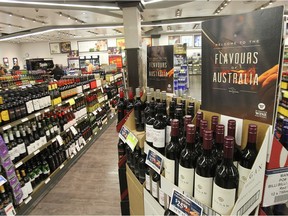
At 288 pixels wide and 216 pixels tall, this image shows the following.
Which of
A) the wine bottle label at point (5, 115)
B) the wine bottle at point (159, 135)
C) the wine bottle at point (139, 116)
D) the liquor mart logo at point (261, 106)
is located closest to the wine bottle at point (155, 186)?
the wine bottle at point (159, 135)

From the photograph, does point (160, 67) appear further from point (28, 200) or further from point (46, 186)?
point (46, 186)

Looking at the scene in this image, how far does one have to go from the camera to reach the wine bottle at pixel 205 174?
88cm

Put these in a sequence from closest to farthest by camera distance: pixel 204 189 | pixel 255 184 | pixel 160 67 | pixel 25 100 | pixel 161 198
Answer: pixel 255 184 → pixel 204 189 → pixel 161 198 → pixel 160 67 → pixel 25 100

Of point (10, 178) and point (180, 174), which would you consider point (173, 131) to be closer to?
point (180, 174)

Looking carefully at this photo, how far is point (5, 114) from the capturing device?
255 centimetres

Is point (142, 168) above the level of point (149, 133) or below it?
below

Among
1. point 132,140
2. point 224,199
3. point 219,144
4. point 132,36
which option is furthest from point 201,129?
point 132,36

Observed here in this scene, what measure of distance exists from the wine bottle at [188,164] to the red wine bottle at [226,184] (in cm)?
13

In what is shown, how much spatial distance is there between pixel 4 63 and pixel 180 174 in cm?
2042

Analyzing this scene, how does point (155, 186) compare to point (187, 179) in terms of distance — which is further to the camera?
point (155, 186)

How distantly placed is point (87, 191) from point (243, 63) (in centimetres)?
299

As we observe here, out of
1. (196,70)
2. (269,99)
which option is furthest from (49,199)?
(196,70)

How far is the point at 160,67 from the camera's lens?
212 cm

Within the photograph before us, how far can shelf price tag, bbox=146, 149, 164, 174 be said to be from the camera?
1.17 metres
